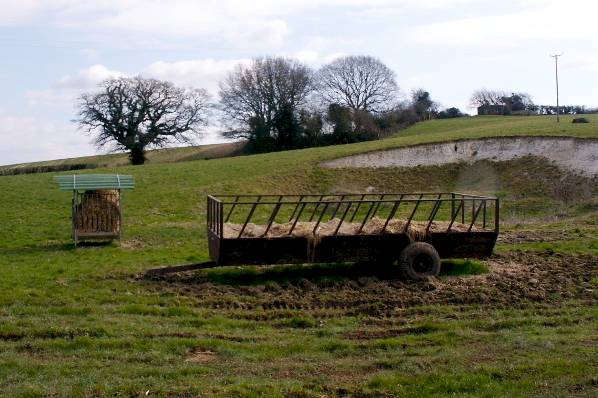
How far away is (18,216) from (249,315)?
16.4 m

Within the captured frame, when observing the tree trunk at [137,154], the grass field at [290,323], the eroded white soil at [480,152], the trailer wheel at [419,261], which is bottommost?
the grass field at [290,323]

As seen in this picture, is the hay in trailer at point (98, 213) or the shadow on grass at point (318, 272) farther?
the hay in trailer at point (98, 213)

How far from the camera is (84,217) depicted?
20.6 meters

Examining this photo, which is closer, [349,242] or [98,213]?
[349,242]

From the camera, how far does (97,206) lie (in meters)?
20.8

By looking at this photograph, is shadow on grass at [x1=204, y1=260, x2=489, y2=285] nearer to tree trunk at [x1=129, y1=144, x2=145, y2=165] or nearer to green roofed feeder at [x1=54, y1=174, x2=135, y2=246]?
green roofed feeder at [x1=54, y1=174, x2=135, y2=246]

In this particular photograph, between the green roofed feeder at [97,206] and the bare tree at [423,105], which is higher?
the bare tree at [423,105]

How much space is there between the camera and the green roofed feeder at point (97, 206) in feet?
66.7

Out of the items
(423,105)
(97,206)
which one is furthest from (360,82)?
(97,206)

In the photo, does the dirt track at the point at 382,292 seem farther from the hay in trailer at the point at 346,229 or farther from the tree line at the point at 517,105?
the tree line at the point at 517,105

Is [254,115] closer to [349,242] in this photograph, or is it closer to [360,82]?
[360,82]

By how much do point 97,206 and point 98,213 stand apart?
24 cm

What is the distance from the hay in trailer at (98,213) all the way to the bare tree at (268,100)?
48236 millimetres

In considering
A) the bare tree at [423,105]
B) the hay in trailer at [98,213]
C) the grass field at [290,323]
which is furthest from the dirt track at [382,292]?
the bare tree at [423,105]
